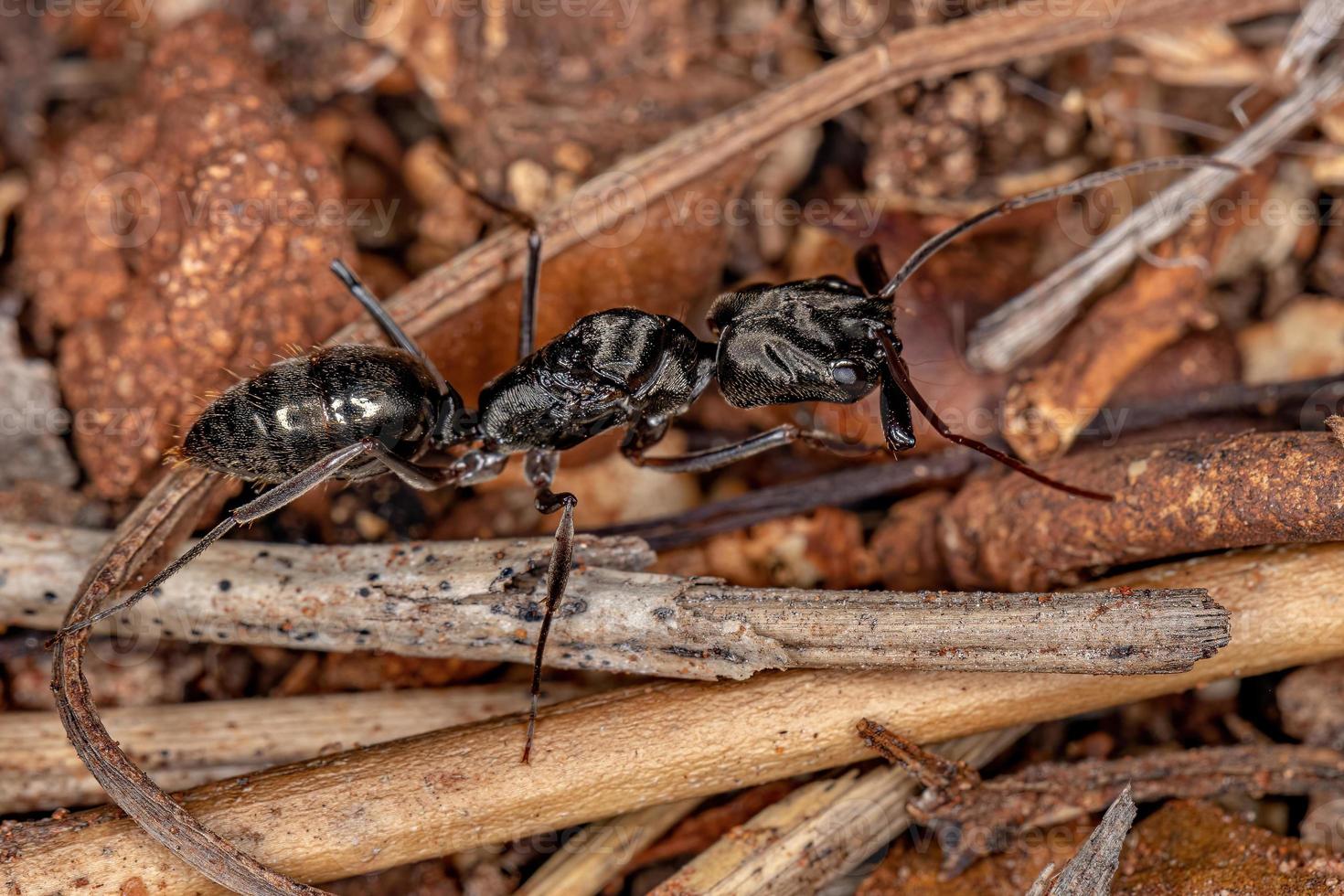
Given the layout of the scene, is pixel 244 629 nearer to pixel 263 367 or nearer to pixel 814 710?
pixel 263 367

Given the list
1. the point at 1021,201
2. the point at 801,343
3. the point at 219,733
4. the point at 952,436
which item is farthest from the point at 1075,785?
the point at 219,733

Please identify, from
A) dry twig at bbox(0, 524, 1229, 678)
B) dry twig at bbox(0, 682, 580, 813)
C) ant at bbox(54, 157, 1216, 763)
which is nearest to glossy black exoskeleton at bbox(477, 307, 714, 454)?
ant at bbox(54, 157, 1216, 763)

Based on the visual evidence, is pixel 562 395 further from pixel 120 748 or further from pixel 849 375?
pixel 120 748

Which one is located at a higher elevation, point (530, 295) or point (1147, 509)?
point (530, 295)

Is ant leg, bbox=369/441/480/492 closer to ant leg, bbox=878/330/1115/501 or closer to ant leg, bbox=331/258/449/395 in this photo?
ant leg, bbox=331/258/449/395

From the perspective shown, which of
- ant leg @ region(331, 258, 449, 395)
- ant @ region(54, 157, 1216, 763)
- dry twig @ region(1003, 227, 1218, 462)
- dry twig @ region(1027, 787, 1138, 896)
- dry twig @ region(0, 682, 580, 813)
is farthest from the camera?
ant leg @ region(331, 258, 449, 395)

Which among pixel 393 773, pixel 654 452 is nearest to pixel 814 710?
pixel 393 773

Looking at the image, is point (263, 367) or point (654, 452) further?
point (654, 452)
